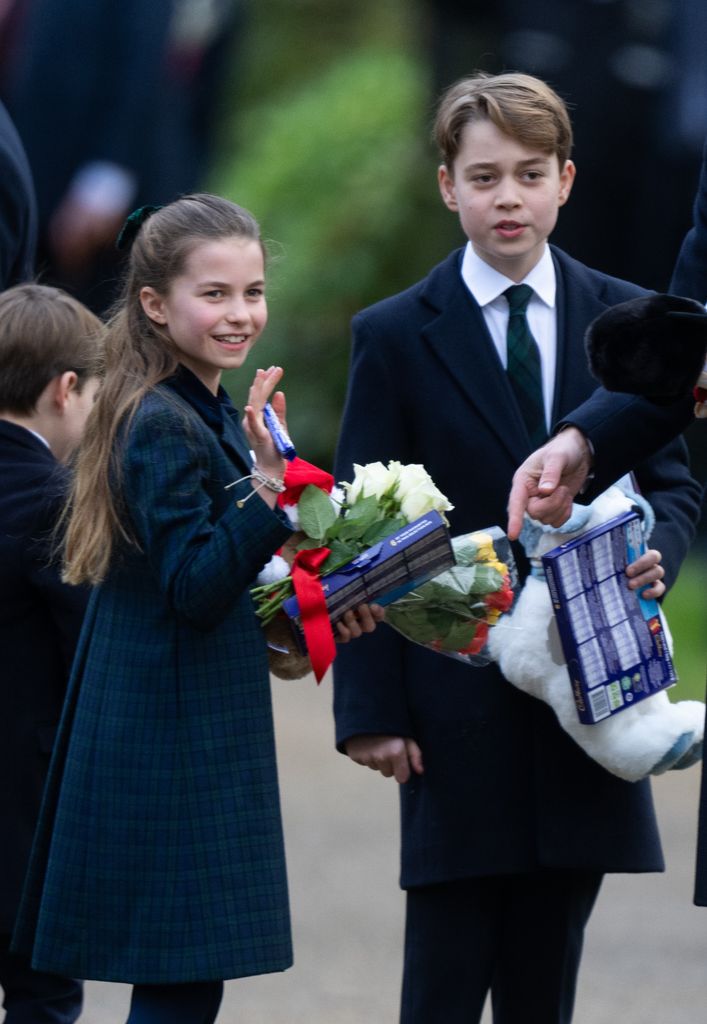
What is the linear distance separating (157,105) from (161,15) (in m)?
0.45

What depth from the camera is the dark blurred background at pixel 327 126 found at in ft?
26.9

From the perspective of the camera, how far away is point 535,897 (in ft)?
11.7

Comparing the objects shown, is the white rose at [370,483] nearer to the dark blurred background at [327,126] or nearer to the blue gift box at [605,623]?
the blue gift box at [605,623]

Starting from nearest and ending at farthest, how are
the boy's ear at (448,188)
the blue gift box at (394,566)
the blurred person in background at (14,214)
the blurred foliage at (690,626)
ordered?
the blue gift box at (394,566), the boy's ear at (448,188), the blurred person in background at (14,214), the blurred foliage at (690,626)

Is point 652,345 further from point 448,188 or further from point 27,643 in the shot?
point 27,643

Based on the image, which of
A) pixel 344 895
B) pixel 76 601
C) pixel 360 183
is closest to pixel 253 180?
pixel 360 183

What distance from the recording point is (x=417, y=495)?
3.16 m

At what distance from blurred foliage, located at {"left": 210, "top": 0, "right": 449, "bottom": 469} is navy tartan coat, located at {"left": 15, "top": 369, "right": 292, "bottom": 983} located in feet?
22.2

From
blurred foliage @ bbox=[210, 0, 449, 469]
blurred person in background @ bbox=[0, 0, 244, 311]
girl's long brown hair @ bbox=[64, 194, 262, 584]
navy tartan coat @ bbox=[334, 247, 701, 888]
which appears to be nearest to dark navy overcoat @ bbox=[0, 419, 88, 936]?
girl's long brown hair @ bbox=[64, 194, 262, 584]

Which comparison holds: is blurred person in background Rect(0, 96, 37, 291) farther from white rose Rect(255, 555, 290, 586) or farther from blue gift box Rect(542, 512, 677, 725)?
blue gift box Rect(542, 512, 677, 725)

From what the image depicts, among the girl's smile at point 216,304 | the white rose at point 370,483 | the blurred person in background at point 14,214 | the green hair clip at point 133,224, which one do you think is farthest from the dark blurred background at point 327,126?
the white rose at point 370,483

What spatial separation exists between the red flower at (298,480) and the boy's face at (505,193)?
0.57 meters

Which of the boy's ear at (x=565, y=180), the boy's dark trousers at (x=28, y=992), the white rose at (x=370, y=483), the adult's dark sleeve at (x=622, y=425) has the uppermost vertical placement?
the boy's ear at (x=565, y=180)

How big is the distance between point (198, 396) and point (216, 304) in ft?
0.49
